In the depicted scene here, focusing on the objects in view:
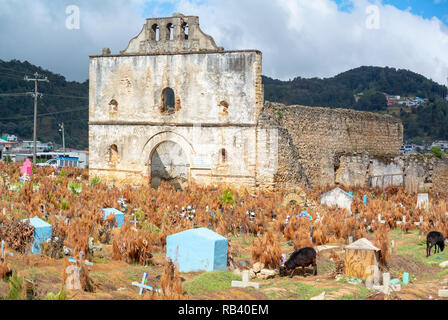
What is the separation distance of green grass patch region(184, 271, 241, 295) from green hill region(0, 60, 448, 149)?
A: 61300mm

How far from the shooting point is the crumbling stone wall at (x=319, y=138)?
67.9ft

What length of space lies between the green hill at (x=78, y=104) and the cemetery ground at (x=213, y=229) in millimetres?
53285

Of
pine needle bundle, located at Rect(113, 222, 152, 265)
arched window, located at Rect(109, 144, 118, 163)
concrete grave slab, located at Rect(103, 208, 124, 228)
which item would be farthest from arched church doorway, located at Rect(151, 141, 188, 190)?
pine needle bundle, located at Rect(113, 222, 152, 265)

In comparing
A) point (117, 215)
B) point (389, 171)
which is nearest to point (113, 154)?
point (117, 215)

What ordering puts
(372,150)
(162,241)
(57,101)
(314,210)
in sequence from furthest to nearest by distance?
(57,101), (372,150), (314,210), (162,241)

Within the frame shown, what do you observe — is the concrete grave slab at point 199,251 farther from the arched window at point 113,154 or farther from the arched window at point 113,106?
the arched window at point 113,106

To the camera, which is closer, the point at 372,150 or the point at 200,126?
the point at 200,126

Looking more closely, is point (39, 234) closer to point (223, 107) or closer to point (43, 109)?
point (223, 107)

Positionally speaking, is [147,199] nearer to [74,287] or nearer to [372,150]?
[74,287]

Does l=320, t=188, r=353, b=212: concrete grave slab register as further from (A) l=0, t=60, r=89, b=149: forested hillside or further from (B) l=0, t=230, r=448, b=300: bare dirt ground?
(A) l=0, t=60, r=89, b=149: forested hillside

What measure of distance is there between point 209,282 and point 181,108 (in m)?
13.0

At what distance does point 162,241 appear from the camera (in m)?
12.5
